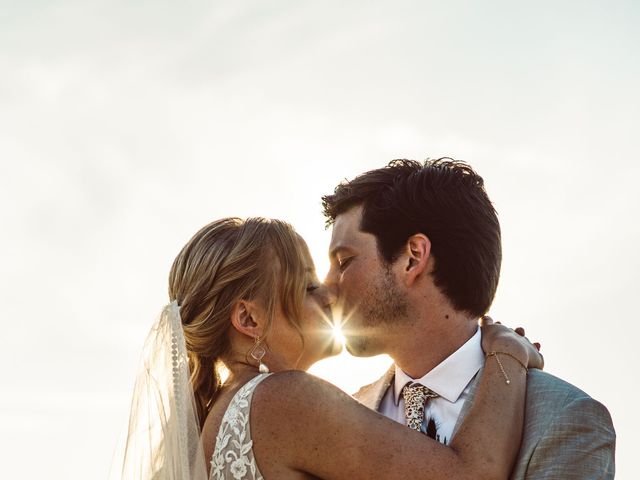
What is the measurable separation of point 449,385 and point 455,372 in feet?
0.32

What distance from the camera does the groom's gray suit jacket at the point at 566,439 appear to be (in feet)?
14.5

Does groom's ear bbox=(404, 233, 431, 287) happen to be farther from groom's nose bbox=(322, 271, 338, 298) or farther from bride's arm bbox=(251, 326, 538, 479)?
bride's arm bbox=(251, 326, 538, 479)

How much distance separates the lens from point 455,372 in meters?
5.32

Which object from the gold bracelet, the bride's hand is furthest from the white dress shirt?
the gold bracelet

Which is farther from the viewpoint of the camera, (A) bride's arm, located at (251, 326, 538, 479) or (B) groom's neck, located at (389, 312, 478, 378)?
(B) groom's neck, located at (389, 312, 478, 378)

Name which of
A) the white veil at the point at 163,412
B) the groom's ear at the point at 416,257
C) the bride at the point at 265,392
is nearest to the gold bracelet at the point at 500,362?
the bride at the point at 265,392

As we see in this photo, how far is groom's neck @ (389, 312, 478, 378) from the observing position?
5.55 metres

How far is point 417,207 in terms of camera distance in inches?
233

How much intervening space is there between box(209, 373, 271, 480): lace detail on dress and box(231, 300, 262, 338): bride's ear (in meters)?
0.48

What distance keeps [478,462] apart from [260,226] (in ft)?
5.92

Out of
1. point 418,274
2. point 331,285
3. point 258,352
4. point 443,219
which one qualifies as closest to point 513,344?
point 418,274

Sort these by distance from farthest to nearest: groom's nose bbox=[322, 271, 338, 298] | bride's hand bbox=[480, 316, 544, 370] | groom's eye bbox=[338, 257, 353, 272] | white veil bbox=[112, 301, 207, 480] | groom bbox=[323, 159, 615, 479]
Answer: groom's eye bbox=[338, 257, 353, 272]
groom's nose bbox=[322, 271, 338, 298]
groom bbox=[323, 159, 615, 479]
bride's hand bbox=[480, 316, 544, 370]
white veil bbox=[112, 301, 207, 480]

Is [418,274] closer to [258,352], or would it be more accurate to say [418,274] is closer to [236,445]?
[258,352]

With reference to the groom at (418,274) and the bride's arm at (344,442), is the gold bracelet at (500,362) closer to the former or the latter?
the groom at (418,274)
